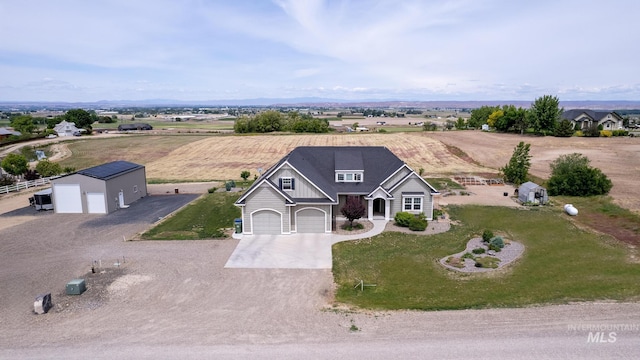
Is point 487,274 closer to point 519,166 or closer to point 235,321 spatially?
point 235,321

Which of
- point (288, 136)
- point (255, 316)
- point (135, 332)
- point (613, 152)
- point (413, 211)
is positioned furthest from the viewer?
point (288, 136)

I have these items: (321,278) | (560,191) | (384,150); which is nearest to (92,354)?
(321,278)

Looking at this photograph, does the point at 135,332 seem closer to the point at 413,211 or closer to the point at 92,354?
the point at 92,354

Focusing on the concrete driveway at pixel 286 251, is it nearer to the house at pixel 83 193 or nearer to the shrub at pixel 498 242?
the shrub at pixel 498 242

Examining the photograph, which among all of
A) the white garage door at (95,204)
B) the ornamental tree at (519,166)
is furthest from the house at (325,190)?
the ornamental tree at (519,166)

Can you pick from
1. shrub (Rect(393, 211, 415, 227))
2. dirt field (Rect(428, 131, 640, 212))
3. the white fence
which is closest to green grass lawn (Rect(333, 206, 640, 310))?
shrub (Rect(393, 211, 415, 227))

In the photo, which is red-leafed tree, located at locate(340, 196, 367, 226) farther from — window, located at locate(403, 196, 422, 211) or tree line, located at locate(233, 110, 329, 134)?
tree line, located at locate(233, 110, 329, 134)
